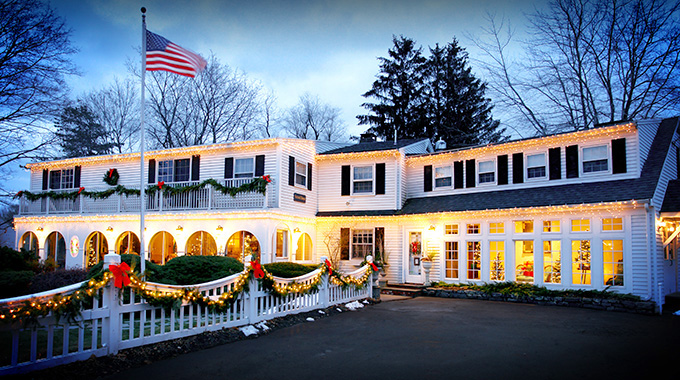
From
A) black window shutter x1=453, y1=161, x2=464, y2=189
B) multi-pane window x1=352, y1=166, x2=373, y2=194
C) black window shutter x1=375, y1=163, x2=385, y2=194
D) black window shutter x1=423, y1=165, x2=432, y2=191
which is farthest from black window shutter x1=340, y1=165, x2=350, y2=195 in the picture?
black window shutter x1=453, y1=161, x2=464, y2=189

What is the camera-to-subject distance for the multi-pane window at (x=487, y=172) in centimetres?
1792

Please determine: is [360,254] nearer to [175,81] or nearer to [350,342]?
[350,342]

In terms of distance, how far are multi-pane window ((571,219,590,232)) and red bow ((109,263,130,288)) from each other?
1323 centimetres

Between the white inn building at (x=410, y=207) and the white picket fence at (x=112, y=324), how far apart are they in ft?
22.2

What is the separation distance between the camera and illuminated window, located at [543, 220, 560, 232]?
583 inches

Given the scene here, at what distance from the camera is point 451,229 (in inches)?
680

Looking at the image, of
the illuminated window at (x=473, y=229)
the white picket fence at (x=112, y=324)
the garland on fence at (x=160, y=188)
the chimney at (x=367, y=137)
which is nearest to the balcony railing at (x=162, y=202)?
the garland on fence at (x=160, y=188)

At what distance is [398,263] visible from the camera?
18375 millimetres

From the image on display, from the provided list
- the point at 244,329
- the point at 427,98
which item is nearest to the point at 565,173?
the point at 244,329

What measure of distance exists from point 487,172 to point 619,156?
460 cm

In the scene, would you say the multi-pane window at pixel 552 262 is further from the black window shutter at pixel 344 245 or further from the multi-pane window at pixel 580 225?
the black window shutter at pixel 344 245

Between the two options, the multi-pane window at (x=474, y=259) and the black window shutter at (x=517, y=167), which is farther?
the black window shutter at (x=517, y=167)

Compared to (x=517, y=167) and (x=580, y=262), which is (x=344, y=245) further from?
(x=580, y=262)

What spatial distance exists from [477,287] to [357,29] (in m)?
14.8
